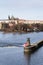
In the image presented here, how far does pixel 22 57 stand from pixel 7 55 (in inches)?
30.8

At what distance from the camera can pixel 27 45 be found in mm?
16750

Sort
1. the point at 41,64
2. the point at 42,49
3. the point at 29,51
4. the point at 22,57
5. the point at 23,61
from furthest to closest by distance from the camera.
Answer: the point at 42,49 < the point at 29,51 < the point at 22,57 < the point at 23,61 < the point at 41,64

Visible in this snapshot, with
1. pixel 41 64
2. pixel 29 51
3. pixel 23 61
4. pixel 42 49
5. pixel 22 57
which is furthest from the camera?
A: pixel 42 49

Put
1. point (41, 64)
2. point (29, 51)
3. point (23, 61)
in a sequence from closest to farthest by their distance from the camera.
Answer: point (41, 64) → point (23, 61) → point (29, 51)

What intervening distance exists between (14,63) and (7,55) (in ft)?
7.05

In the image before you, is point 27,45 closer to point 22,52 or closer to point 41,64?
point 22,52

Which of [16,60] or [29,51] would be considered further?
[29,51]

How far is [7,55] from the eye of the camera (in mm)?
15508

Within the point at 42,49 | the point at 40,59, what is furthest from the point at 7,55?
the point at 42,49

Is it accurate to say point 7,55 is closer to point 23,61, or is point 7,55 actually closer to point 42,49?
point 23,61

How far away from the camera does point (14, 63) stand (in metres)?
13.4

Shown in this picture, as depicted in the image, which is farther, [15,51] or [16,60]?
[15,51]

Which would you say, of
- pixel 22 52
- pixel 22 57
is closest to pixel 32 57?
pixel 22 57

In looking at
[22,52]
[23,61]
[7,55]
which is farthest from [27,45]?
[23,61]
